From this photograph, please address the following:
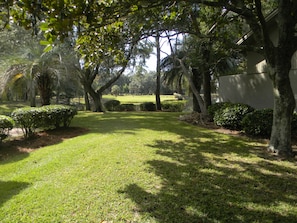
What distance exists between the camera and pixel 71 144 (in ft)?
22.7

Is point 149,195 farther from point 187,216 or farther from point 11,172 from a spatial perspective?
point 11,172

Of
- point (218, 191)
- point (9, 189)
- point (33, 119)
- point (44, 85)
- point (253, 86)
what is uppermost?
point (44, 85)

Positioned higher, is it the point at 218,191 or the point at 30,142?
the point at 30,142

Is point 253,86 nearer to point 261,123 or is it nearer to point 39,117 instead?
point 261,123

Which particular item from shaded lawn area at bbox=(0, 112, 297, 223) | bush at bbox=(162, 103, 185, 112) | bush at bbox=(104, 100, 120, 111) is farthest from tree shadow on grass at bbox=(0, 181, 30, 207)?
bush at bbox=(162, 103, 185, 112)

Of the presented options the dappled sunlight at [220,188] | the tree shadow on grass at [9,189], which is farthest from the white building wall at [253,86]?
the tree shadow on grass at [9,189]

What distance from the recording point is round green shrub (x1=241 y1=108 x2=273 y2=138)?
698 centimetres

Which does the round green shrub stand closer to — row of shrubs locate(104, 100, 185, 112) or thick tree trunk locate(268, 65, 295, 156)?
thick tree trunk locate(268, 65, 295, 156)

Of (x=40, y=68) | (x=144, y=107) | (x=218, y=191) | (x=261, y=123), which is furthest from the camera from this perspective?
(x=144, y=107)

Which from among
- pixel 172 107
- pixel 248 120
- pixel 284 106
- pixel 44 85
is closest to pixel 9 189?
pixel 284 106

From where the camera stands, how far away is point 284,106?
550cm

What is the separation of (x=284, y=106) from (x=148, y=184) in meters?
3.83

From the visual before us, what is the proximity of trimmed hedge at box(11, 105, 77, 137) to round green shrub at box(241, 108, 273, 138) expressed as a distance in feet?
21.4

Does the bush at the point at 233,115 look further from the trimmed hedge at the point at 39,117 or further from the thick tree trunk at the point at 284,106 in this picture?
the trimmed hedge at the point at 39,117
